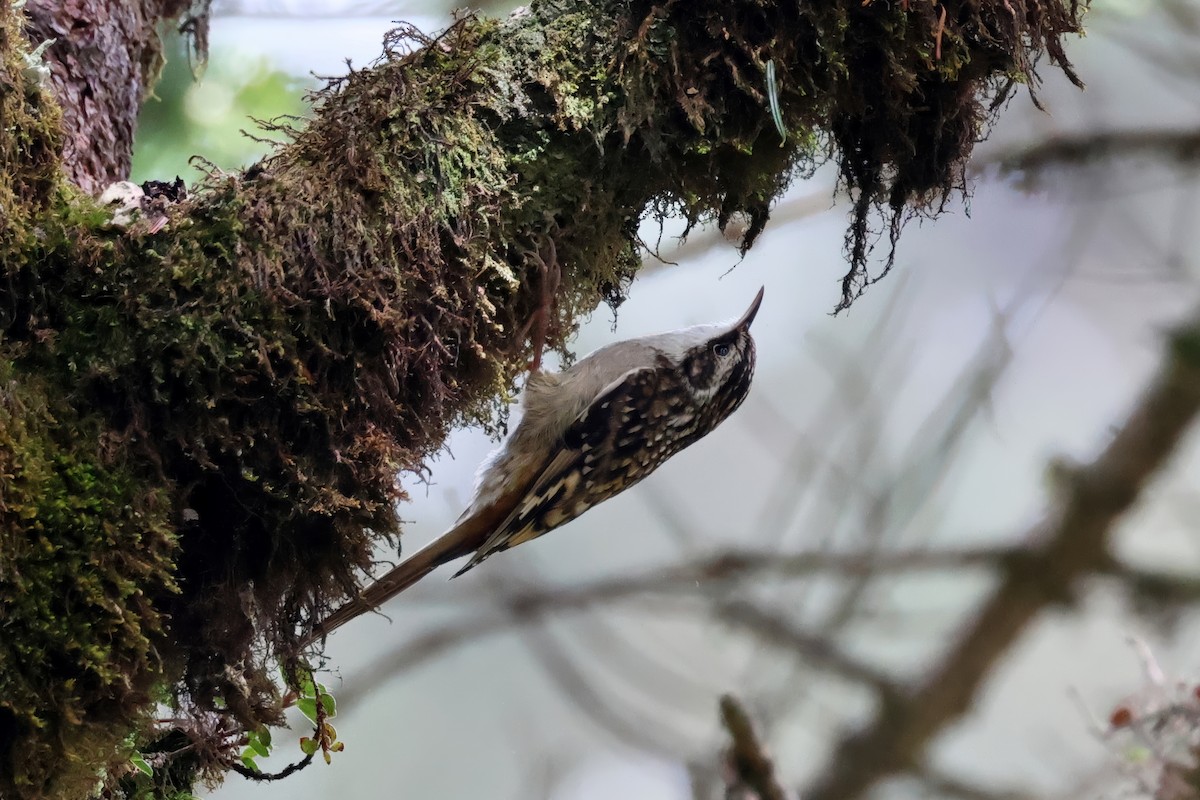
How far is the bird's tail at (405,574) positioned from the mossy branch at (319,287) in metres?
0.05

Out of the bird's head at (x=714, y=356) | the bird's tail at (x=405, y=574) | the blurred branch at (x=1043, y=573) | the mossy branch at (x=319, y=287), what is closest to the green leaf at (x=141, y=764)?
the mossy branch at (x=319, y=287)

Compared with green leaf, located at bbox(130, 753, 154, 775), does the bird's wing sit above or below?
above

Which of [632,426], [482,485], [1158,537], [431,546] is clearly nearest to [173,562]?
[431,546]

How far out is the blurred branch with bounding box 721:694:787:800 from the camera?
3.18 m

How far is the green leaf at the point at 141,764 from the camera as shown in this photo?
6.42ft

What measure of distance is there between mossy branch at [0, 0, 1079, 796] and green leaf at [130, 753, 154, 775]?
0.35ft

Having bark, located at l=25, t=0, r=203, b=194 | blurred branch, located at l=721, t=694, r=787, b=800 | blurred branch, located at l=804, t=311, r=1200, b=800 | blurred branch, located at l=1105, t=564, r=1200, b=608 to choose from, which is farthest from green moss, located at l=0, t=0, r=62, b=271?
blurred branch, located at l=1105, t=564, r=1200, b=608

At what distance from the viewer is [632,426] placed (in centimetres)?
262

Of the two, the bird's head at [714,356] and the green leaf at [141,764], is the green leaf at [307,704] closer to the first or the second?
the green leaf at [141,764]

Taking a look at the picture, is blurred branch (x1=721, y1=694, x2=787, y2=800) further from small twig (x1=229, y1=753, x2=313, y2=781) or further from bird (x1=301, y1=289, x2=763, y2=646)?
small twig (x1=229, y1=753, x2=313, y2=781)

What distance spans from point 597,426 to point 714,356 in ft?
1.40

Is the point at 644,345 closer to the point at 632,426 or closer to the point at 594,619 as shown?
the point at 632,426

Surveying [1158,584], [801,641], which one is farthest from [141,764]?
[1158,584]

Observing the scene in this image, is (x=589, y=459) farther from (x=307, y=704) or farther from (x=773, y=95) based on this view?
(x=773, y=95)
